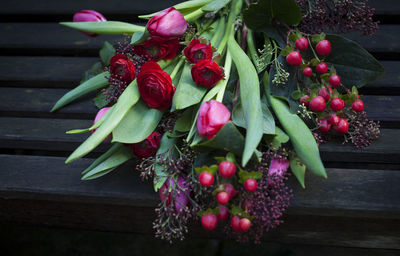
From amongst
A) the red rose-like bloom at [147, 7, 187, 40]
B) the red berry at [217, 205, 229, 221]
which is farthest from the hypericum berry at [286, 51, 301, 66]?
the red berry at [217, 205, 229, 221]

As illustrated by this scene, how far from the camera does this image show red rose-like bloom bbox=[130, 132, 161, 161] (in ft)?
2.41

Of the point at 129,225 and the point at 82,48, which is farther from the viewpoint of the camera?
the point at 82,48

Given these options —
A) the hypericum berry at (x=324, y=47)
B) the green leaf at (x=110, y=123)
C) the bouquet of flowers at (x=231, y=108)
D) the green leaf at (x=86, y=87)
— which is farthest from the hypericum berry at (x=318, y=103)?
the green leaf at (x=86, y=87)

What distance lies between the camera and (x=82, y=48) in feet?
4.06

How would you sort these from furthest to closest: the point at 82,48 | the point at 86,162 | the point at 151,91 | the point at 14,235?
the point at 14,235
the point at 82,48
the point at 86,162
the point at 151,91

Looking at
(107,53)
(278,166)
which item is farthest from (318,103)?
(107,53)

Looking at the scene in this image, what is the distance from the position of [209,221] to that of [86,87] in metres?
0.52

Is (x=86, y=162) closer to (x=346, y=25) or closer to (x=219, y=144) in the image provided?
(x=219, y=144)

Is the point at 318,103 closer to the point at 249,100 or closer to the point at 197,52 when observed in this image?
the point at 249,100

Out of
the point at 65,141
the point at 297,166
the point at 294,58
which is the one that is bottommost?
the point at 65,141

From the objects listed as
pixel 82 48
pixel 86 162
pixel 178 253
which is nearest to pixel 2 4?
pixel 82 48

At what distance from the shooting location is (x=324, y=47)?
2.52ft

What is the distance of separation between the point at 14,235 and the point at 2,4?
2.88 feet

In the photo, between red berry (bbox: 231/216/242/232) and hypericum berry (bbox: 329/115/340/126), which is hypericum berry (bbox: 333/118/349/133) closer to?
hypericum berry (bbox: 329/115/340/126)
